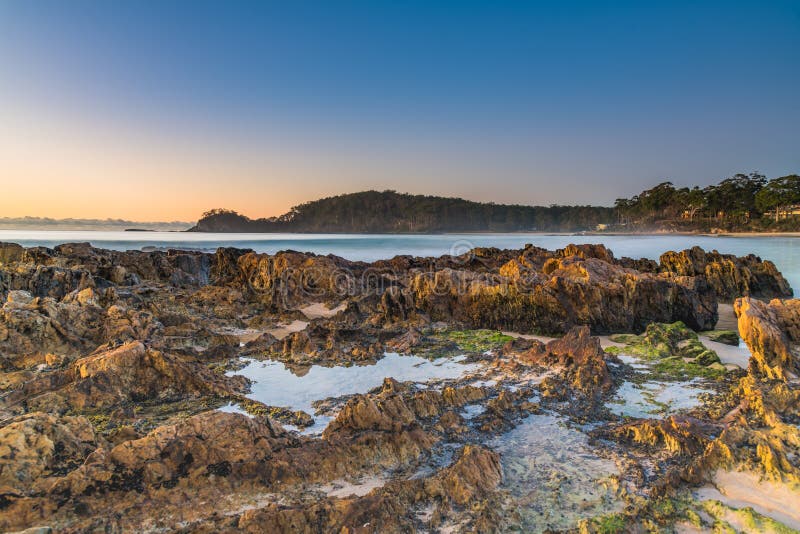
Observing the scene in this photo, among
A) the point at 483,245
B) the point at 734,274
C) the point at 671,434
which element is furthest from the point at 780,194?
the point at 671,434

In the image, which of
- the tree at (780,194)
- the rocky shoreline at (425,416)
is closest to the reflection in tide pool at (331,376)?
the rocky shoreline at (425,416)

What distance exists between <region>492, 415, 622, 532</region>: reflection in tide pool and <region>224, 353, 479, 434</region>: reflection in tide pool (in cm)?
196

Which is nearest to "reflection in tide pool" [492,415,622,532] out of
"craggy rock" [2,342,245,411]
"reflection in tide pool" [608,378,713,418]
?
"reflection in tide pool" [608,378,713,418]

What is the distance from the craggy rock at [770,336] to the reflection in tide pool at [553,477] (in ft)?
10.00

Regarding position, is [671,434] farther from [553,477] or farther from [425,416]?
[425,416]

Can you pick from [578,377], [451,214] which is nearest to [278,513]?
[578,377]

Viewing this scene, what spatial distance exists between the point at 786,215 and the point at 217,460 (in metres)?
79.9

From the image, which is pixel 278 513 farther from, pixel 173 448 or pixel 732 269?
pixel 732 269

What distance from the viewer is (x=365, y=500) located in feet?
8.39

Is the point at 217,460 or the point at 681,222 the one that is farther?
the point at 681,222

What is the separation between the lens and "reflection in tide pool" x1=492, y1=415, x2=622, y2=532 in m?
2.69

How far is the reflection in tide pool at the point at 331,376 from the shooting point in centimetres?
501

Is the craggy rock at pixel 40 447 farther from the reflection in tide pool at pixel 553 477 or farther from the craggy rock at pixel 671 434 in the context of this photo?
the craggy rock at pixel 671 434

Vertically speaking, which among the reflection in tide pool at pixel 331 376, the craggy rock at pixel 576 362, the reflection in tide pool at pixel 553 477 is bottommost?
the reflection in tide pool at pixel 331 376
